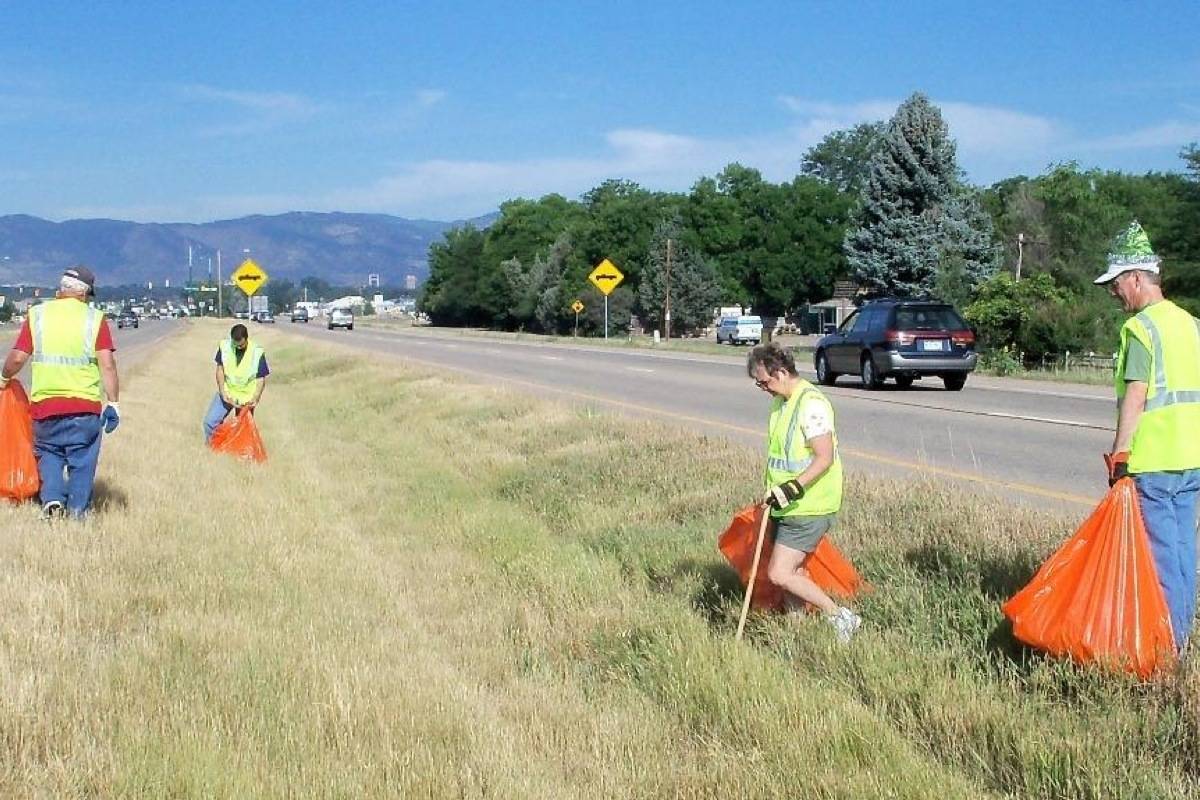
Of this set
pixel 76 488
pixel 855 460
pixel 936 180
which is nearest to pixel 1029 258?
pixel 936 180

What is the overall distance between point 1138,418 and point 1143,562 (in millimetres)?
562

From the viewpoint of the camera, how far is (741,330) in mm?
74438

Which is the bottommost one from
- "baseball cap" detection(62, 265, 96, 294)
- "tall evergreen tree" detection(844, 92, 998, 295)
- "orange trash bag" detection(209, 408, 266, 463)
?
"orange trash bag" detection(209, 408, 266, 463)

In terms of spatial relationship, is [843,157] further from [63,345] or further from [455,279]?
[63,345]

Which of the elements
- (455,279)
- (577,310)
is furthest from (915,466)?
(455,279)

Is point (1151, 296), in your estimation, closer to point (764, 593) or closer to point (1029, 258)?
point (764, 593)

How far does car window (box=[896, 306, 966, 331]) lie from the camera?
24219mm

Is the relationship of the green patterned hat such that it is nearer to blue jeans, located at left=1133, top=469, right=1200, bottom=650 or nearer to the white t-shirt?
blue jeans, located at left=1133, top=469, right=1200, bottom=650

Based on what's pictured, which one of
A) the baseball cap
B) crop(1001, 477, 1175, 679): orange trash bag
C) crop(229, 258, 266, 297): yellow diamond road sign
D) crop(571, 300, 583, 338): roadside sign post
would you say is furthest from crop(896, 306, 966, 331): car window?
crop(571, 300, 583, 338): roadside sign post

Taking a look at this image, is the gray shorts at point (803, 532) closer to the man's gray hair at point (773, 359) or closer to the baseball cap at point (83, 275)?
the man's gray hair at point (773, 359)

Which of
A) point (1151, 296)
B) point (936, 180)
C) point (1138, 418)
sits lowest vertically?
point (1138, 418)

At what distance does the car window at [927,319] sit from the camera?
24.2 m

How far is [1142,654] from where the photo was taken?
16.3 feet

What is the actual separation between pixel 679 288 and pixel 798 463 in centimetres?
8180
